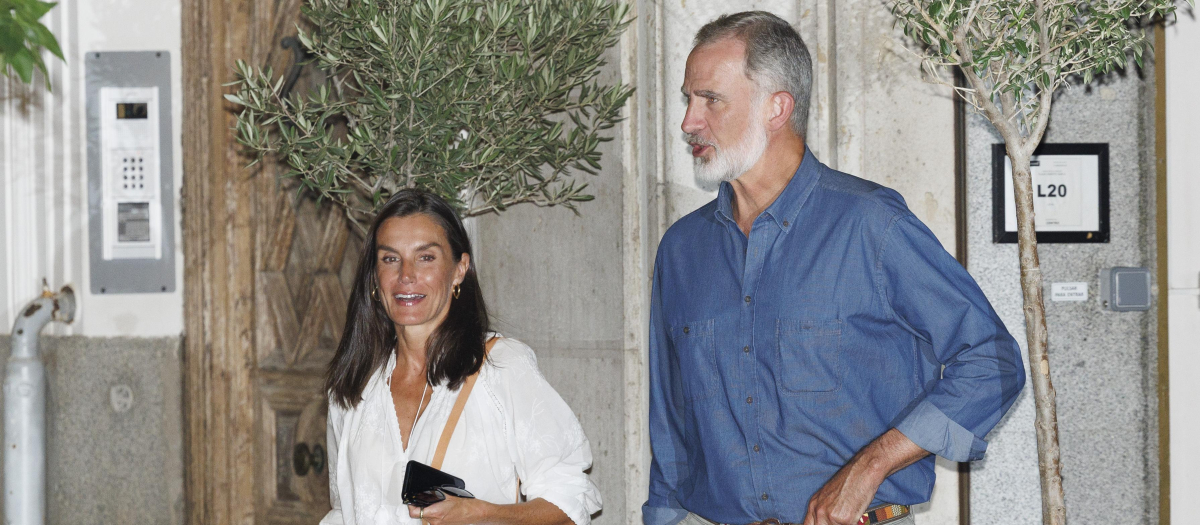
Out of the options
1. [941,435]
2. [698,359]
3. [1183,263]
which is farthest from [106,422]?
[1183,263]

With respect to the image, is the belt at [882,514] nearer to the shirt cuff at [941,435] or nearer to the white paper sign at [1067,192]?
the shirt cuff at [941,435]

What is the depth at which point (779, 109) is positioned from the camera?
214cm

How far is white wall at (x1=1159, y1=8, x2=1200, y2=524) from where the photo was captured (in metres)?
3.28

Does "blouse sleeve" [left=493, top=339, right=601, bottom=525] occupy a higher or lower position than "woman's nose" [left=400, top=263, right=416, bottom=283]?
lower

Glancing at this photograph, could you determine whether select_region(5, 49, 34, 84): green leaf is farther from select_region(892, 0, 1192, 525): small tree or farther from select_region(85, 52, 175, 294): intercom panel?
select_region(85, 52, 175, 294): intercom panel

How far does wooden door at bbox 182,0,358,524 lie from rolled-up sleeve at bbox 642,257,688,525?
246 centimetres

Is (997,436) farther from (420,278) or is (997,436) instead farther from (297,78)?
(297,78)

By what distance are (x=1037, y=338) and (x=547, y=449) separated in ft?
3.85

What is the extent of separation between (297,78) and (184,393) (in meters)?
1.55

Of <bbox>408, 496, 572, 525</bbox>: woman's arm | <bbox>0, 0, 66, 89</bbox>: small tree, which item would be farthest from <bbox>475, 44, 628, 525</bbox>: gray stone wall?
<bbox>0, 0, 66, 89</bbox>: small tree

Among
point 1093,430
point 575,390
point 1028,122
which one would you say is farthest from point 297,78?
point 1093,430

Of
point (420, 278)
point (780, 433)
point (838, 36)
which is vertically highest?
point (838, 36)

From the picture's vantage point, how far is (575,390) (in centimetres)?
354

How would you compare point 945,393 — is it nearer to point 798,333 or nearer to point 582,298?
point 798,333
